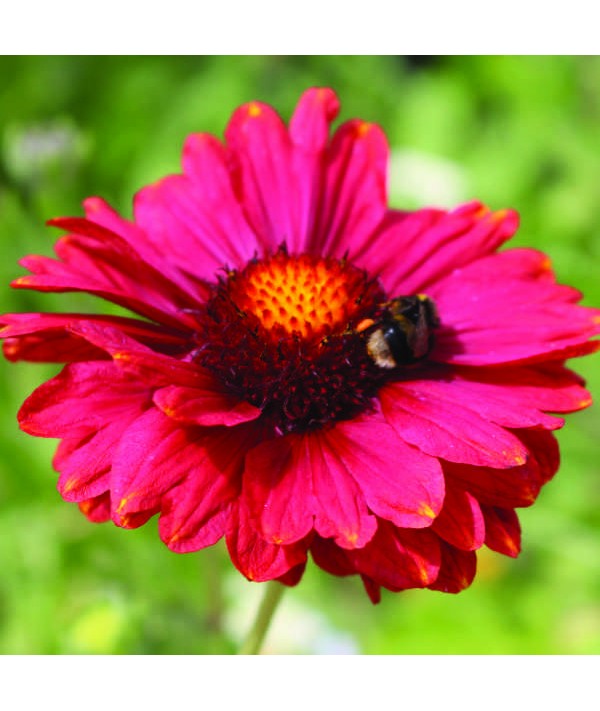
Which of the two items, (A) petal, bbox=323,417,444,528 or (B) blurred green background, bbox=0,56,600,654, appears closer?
(A) petal, bbox=323,417,444,528

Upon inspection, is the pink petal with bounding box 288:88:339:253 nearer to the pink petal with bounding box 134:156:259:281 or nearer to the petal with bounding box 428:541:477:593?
the pink petal with bounding box 134:156:259:281

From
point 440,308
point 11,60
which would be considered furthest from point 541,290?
point 11,60

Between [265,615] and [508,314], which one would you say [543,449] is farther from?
[265,615]

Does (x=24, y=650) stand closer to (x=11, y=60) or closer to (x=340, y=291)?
(x=340, y=291)

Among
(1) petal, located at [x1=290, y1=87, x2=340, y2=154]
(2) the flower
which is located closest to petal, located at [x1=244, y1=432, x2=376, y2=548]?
(2) the flower

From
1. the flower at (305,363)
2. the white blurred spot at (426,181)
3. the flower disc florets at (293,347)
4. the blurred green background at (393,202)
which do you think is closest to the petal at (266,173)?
the flower at (305,363)

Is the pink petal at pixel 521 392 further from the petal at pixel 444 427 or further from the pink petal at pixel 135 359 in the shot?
the pink petal at pixel 135 359
